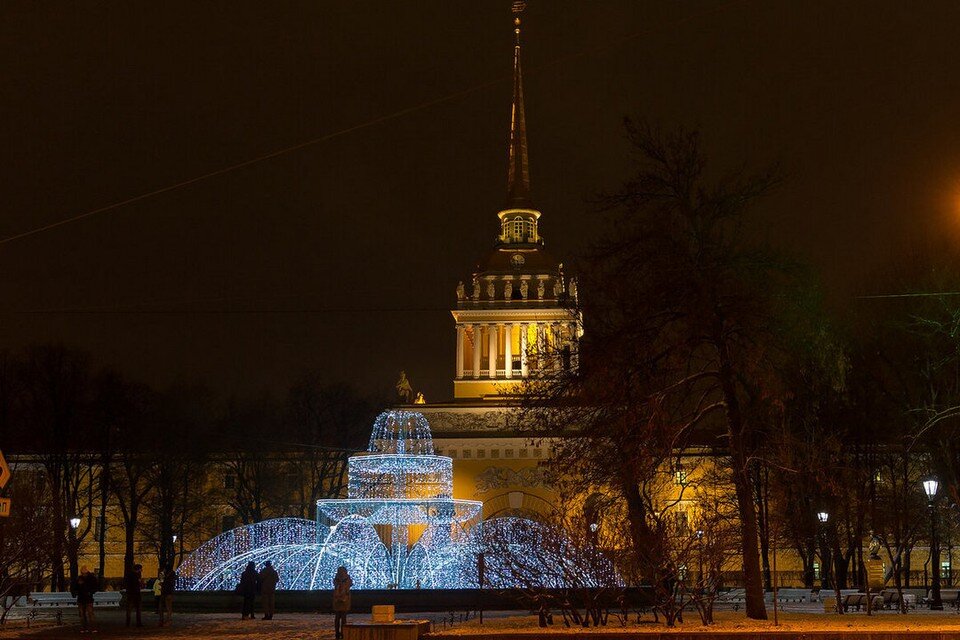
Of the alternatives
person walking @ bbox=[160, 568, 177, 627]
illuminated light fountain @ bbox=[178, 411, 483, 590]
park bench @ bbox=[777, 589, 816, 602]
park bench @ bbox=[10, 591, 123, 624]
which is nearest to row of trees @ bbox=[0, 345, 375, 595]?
park bench @ bbox=[10, 591, 123, 624]

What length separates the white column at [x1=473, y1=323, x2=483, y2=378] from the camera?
63.6 metres

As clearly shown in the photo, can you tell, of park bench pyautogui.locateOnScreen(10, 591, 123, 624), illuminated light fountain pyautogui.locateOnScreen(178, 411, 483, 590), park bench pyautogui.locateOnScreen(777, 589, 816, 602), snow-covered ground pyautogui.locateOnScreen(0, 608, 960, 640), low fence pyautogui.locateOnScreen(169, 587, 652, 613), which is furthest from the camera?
park bench pyautogui.locateOnScreen(777, 589, 816, 602)

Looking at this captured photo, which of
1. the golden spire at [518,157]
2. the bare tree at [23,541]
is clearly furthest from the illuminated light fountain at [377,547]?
the golden spire at [518,157]

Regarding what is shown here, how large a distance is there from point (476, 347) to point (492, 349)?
0.94 metres

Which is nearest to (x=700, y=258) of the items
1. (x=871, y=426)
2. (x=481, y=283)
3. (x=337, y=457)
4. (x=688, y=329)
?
(x=688, y=329)

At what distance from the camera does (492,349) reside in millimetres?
63469

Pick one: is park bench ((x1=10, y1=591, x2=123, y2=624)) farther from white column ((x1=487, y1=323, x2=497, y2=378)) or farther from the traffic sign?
white column ((x1=487, y1=323, x2=497, y2=378))

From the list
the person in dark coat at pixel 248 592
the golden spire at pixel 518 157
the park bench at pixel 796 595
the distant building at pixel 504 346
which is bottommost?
the park bench at pixel 796 595

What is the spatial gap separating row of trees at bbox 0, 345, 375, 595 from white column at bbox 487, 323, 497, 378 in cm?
731

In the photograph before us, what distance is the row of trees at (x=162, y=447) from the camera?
148ft

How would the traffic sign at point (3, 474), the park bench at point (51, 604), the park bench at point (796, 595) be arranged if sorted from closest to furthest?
the traffic sign at point (3, 474) → the park bench at point (51, 604) → the park bench at point (796, 595)

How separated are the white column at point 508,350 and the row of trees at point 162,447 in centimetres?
790

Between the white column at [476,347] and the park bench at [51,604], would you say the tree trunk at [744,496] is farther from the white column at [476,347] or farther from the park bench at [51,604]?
the white column at [476,347]

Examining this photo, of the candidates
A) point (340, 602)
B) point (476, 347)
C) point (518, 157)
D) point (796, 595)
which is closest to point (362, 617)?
point (340, 602)
